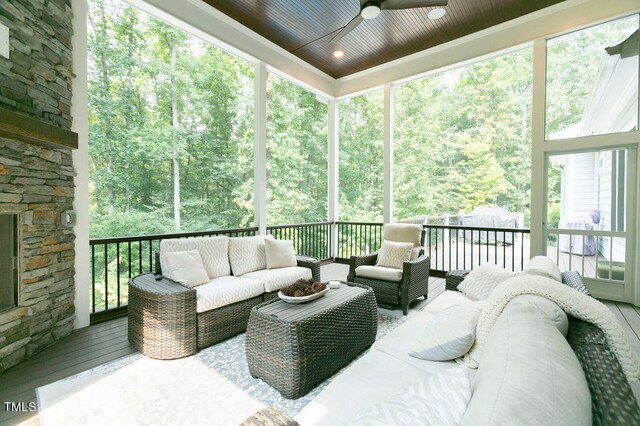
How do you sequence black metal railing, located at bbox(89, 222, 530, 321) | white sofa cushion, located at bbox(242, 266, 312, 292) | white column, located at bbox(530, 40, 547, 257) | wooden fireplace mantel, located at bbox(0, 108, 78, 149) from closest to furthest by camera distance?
wooden fireplace mantel, located at bbox(0, 108, 78, 149) < white sofa cushion, located at bbox(242, 266, 312, 292) < white column, located at bbox(530, 40, 547, 257) < black metal railing, located at bbox(89, 222, 530, 321)

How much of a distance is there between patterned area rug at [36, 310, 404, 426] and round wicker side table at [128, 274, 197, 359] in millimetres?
89

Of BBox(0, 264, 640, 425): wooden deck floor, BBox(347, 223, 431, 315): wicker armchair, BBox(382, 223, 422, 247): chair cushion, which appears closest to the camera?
BBox(0, 264, 640, 425): wooden deck floor

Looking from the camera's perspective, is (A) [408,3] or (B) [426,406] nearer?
(B) [426,406]

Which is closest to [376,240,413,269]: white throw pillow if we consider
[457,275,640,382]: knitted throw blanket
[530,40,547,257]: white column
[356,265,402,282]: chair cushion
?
[356,265,402,282]: chair cushion

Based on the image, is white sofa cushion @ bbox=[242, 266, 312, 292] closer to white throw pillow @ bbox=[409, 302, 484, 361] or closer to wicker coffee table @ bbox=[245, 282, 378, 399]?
wicker coffee table @ bbox=[245, 282, 378, 399]

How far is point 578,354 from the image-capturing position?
93 centimetres

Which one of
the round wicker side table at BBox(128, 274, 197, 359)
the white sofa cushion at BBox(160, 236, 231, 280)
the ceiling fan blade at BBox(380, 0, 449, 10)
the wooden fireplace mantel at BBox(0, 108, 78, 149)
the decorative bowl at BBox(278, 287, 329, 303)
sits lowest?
the round wicker side table at BBox(128, 274, 197, 359)

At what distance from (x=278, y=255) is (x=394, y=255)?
154cm

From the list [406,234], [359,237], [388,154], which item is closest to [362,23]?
[388,154]

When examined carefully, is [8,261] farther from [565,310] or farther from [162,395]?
[565,310]

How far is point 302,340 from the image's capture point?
1.82 meters

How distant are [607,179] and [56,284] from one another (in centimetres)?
649

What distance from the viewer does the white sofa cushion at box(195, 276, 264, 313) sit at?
2504mm

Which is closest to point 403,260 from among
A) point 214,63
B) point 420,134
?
point 420,134
